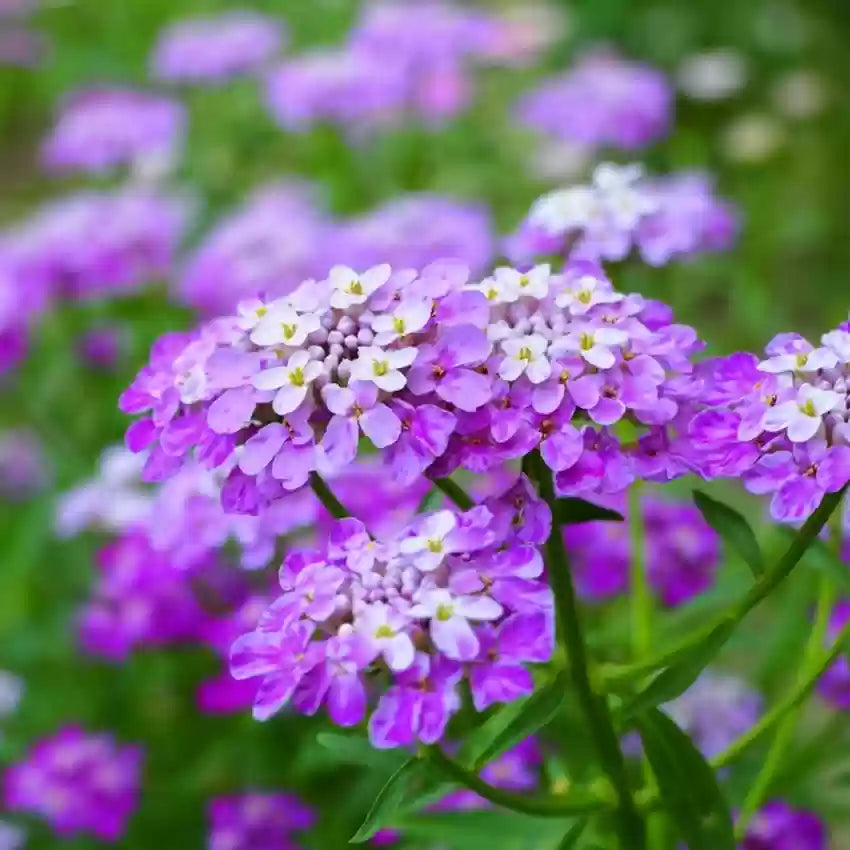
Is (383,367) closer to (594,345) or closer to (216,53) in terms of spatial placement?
(594,345)

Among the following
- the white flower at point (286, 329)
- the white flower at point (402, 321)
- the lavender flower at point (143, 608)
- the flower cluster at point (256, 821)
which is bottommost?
the flower cluster at point (256, 821)

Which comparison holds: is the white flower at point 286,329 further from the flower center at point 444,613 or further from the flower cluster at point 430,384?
the flower center at point 444,613

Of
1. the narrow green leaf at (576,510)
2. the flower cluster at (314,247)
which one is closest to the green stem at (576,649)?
the narrow green leaf at (576,510)

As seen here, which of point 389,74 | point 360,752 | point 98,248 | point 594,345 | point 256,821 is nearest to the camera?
point 594,345

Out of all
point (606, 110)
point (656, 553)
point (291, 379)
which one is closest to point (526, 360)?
point (291, 379)

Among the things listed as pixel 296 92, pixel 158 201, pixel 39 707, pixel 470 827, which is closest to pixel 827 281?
pixel 296 92
